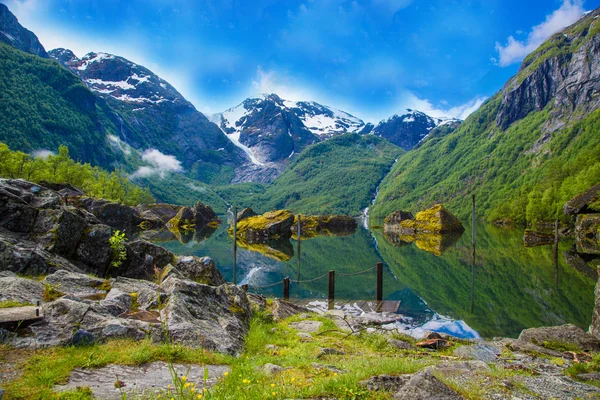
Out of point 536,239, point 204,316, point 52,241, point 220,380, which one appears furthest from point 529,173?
point 220,380

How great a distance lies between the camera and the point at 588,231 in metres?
49.2

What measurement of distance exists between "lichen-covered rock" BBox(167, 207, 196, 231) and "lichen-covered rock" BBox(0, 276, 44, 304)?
3505 inches

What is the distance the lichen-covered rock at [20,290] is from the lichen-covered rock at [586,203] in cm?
5947

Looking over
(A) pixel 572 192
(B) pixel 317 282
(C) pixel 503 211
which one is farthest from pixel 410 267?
(C) pixel 503 211

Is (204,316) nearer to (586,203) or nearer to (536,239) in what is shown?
(586,203)

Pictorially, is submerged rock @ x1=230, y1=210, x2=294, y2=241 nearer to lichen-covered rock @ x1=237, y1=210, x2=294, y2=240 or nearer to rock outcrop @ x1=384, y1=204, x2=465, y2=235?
lichen-covered rock @ x1=237, y1=210, x2=294, y2=240

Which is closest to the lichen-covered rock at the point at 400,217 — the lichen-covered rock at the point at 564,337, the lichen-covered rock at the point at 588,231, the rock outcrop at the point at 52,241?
the lichen-covered rock at the point at 588,231

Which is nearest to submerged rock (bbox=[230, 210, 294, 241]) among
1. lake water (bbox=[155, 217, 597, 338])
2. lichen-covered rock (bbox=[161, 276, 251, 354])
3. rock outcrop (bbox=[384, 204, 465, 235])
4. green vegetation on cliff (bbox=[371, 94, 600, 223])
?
lake water (bbox=[155, 217, 597, 338])

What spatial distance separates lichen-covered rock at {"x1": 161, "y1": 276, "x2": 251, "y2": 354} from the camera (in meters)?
6.98

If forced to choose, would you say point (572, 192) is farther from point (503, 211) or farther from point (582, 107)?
point (582, 107)

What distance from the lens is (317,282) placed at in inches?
1119

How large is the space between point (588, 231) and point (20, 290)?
2487 inches

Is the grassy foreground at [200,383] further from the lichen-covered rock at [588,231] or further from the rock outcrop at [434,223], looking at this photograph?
the rock outcrop at [434,223]

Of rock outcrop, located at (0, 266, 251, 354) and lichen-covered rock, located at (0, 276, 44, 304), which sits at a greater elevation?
lichen-covered rock, located at (0, 276, 44, 304)
